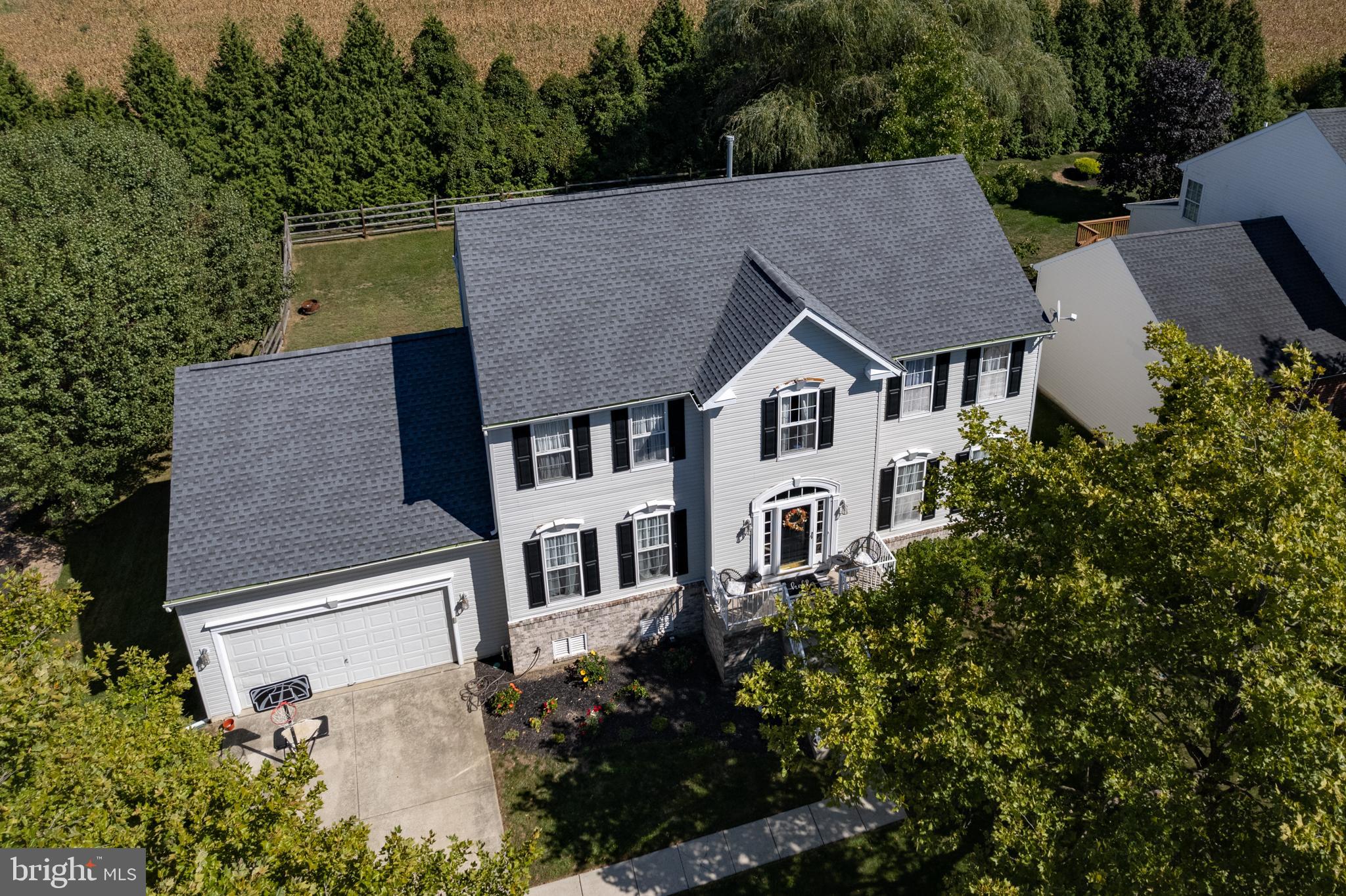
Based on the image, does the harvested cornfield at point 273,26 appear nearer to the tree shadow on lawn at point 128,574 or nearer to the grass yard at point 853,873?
the tree shadow on lawn at point 128,574

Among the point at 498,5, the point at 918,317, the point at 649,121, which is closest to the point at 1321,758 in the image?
the point at 918,317

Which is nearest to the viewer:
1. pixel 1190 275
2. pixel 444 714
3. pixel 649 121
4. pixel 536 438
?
pixel 536 438

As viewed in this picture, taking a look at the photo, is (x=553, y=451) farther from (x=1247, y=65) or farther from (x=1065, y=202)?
(x=1247, y=65)

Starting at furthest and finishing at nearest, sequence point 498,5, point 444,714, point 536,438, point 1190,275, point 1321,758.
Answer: point 498,5 < point 1190,275 < point 444,714 < point 536,438 < point 1321,758

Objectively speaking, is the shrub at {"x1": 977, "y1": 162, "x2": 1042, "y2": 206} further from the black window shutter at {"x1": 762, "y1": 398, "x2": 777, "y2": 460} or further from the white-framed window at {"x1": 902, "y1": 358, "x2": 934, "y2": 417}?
the black window shutter at {"x1": 762, "y1": 398, "x2": 777, "y2": 460}

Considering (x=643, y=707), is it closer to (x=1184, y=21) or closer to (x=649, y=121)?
(x=649, y=121)

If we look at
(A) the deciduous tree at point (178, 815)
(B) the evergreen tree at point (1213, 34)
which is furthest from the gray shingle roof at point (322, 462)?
(B) the evergreen tree at point (1213, 34)
